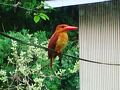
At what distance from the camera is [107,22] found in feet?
16.9

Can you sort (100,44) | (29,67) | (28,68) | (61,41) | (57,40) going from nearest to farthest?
(57,40)
(61,41)
(100,44)
(28,68)
(29,67)

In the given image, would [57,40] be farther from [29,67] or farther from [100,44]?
[29,67]

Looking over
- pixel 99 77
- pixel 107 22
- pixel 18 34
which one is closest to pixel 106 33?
pixel 107 22

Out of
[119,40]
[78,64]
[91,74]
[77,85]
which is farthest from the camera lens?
[77,85]

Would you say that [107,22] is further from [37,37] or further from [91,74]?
[37,37]

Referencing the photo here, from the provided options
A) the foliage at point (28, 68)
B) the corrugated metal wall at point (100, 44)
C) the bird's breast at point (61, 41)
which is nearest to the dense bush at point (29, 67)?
the foliage at point (28, 68)

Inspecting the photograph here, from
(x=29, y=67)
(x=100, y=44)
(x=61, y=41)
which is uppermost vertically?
(x=61, y=41)

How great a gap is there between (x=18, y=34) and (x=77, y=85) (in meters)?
1.12

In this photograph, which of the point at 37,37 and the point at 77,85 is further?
the point at 77,85

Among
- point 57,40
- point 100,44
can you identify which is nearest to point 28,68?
point 100,44

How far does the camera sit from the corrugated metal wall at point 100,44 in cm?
512

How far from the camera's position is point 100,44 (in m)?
5.30

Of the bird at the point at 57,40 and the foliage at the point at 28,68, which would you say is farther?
the foliage at the point at 28,68

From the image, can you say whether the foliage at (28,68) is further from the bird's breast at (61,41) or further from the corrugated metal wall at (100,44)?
the bird's breast at (61,41)
